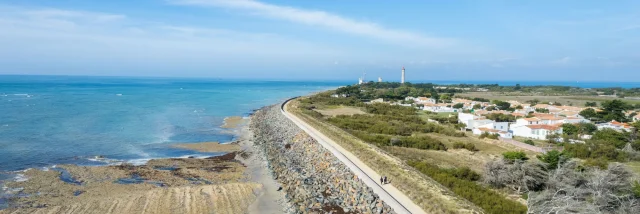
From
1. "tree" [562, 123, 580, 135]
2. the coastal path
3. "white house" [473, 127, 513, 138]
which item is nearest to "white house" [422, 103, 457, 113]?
"white house" [473, 127, 513, 138]

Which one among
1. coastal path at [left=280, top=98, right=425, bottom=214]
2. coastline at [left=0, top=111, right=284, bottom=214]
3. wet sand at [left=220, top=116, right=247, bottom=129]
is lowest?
wet sand at [left=220, top=116, right=247, bottom=129]

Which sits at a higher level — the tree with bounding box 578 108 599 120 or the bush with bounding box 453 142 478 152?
the tree with bounding box 578 108 599 120

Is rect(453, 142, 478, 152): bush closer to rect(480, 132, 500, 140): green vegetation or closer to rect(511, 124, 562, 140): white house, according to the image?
rect(480, 132, 500, 140): green vegetation

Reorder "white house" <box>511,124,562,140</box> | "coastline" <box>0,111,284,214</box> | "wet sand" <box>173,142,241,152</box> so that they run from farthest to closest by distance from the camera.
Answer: "white house" <box>511,124,562,140</box> < "wet sand" <box>173,142,241,152</box> < "coastline" <box>0,111,284,214</box>

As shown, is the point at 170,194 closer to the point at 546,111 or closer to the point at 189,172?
the point at 189,172

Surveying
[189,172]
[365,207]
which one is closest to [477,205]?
[365,207]

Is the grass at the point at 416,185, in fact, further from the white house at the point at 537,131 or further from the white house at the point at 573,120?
the white house at the point at 573,120

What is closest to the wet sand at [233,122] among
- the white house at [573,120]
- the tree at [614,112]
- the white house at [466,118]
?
the white house at [466,118]
